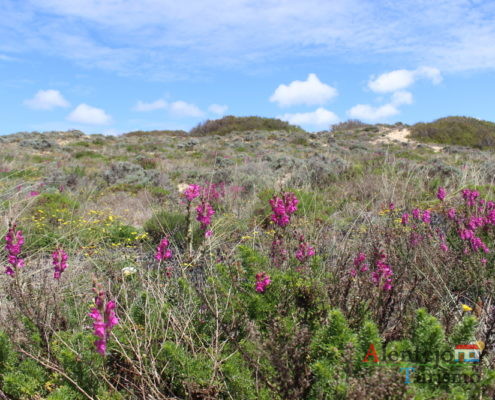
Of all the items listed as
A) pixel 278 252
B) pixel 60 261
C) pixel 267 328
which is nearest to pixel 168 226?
pixel 278 252

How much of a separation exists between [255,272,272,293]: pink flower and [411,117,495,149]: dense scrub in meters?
27.2

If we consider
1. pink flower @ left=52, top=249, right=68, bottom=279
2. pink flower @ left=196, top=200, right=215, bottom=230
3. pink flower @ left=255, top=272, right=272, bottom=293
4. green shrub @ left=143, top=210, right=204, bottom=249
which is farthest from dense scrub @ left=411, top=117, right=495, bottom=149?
pink flower @ left=52, top=249, right=68, bottom=279

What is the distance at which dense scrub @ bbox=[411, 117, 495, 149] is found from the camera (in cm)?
2777

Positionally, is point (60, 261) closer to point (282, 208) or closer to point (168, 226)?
point (282, 208)

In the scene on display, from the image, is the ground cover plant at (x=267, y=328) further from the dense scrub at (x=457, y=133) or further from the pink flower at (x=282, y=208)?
the dense scrub at (x=457, y=133)

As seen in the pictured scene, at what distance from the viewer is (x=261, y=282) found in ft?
7.30

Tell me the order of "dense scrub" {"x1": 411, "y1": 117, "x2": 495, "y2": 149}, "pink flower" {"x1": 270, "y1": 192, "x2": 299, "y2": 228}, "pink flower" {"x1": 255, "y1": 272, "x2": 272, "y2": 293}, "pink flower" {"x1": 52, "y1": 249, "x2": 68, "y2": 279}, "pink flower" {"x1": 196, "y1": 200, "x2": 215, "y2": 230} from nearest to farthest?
"pink flower" {"x1": 255, "y1": 272, "x2": 272, "y2": 293}
"pink flower" {"x1": 52, "y1": 249, "x2": 68, "y2": 279}
"pink flower" {"x1": 270, "y1": 192, "x2": 299, "y2": 228}
"pink flower" {"x1": 196, "y1": 200, "x2": 215, "y2": 230}
"dense scrub" {"x1": 411, "y1": 117, "x2": 495, "y2": 149}

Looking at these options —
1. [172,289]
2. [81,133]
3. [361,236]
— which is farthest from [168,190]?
[81,133]

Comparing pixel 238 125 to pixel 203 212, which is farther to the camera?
pixel 238 125

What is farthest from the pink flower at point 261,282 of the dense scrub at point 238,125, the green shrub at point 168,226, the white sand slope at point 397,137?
the dense scrub at point 238,125

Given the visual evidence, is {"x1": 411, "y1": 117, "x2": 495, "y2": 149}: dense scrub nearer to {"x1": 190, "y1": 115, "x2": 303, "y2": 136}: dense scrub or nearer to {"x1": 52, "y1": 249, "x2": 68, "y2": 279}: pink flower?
{"x1": 190, "y1": 115, "x2": 303, "y2": 136}: dense scrub

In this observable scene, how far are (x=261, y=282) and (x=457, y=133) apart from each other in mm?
31121

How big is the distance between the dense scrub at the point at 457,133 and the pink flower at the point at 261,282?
2722cm

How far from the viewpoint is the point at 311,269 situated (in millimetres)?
2781
